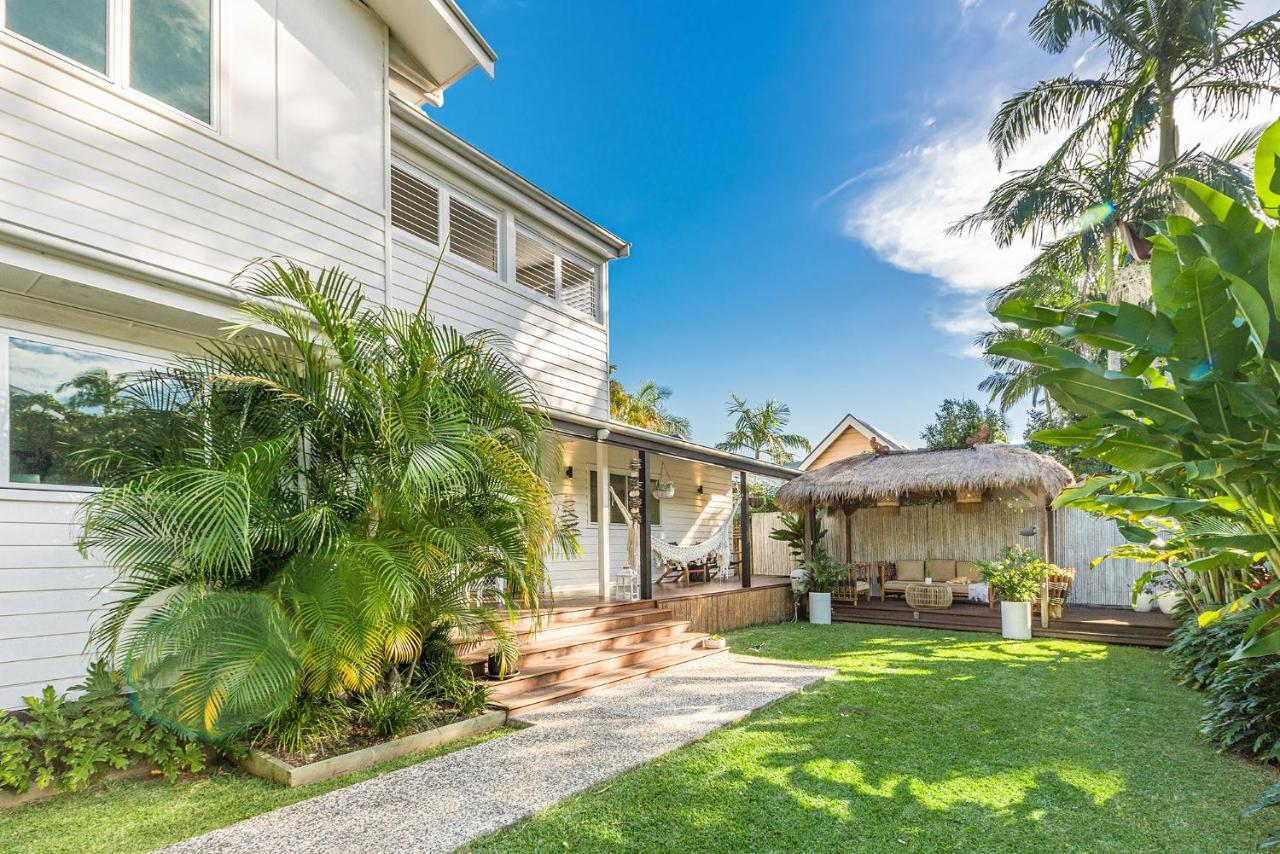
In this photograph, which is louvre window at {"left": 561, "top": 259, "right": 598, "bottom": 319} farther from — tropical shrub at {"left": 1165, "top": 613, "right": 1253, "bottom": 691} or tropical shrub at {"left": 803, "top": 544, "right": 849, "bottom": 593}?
tropical shrub at {"left": 1165, "top": 613, "right": 1253, "bottom": 691}

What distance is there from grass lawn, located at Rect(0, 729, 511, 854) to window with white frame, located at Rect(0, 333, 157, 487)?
2.06 m

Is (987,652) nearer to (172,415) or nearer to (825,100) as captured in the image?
(172,415)

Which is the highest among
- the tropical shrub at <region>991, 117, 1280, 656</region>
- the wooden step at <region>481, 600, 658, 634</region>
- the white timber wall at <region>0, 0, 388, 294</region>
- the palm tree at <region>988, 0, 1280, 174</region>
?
the palm tree at <region>988, 0, 1280, 174</region>

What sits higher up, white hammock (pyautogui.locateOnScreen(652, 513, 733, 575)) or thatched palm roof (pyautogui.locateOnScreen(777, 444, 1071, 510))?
thatched palm roof (pyautogui.locateOnScreen(777, 444, 1071, 510))

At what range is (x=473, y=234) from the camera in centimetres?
848

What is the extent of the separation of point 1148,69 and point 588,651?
1361cm

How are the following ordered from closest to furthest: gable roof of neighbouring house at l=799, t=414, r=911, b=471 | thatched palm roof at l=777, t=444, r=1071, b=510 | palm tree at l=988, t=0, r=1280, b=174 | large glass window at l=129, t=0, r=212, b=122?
large glass window at l=129, t=0, r=212, b=122, palm tree at l=988, t=0, r=1280, b=174, thatched palm roof at l=777, t=444, r=1071, b=510, gable roof of neighbouring house at l=799, t=414, r=911, b=471

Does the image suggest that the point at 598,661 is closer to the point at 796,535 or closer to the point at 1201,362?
the point at 1201,362

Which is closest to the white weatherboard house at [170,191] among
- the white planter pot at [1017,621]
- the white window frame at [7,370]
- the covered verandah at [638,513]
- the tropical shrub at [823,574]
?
the white window frame at [7,370]

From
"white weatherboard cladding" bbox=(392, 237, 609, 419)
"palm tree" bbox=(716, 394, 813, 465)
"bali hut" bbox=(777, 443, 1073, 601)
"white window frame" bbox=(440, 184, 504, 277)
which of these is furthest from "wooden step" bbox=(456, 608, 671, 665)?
"palm tree" bbox=(716, 394, 813, 465)

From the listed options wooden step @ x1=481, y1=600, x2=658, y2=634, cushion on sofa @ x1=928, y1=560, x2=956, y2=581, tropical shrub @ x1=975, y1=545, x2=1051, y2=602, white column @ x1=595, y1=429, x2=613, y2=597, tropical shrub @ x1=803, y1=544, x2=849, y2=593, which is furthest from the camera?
cushion on sofa @ x1=928, y1=560, x2=956, y2=581

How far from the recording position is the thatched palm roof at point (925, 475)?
35.8 feet

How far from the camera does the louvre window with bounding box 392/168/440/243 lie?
752 cm

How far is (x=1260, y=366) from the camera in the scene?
2.01 meters
